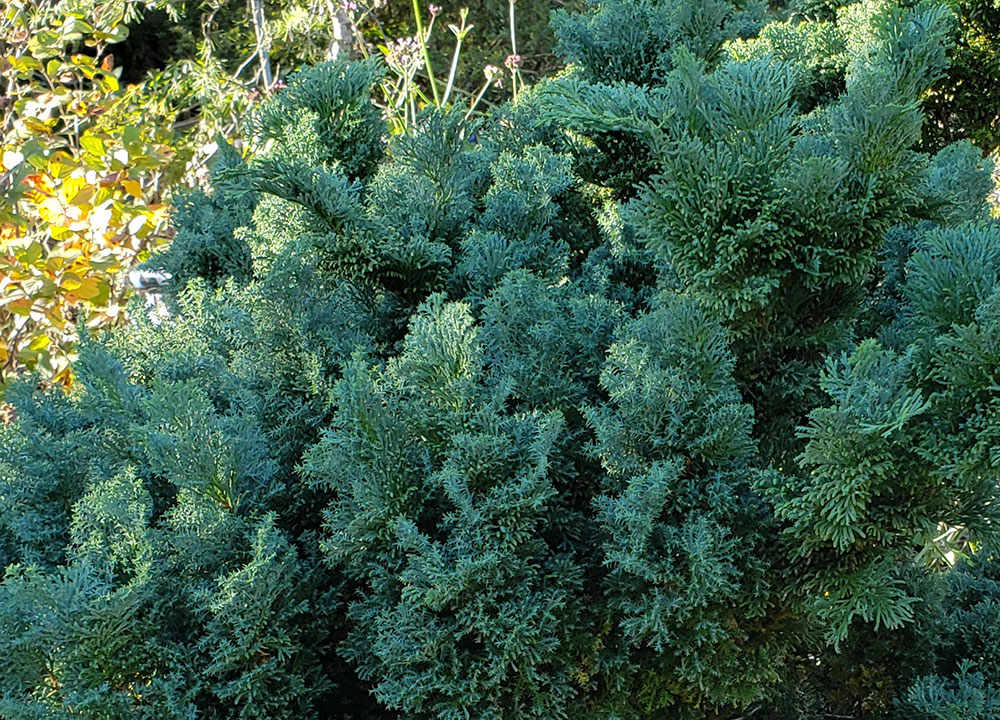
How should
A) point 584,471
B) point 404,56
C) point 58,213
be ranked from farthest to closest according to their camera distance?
point 404,56 → point 58,213 → point 584,471

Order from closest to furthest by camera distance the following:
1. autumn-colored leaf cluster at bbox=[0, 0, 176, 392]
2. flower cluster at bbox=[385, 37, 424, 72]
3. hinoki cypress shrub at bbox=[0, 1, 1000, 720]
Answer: hinoki cypress shrub at bbox=[0, 1, 1000, 720] < autumn-colored leaf cluster at bbox=[0, 0, 176, 392] < flower cluster at bbox=[385, 37, 424, 72]

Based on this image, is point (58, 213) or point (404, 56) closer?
point (58, 213)

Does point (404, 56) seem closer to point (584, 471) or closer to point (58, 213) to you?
point (58, 213)

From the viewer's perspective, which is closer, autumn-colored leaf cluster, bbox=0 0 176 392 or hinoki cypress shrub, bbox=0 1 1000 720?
hinoki cypress shrub, bbox=0 1 1000 720

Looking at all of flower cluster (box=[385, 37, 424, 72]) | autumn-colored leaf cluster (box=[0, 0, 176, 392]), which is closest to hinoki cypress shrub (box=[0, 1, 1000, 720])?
autumn-colored leaf cluster (box=[0, 0, 176, 392])

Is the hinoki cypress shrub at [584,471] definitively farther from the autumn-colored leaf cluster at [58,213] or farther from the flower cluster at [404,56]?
the flower cluster at [404,56]

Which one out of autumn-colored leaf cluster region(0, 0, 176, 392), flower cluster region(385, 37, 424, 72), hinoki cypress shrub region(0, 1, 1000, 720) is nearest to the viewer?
hinoki cypress shrub region(0, 1, 1000, 720)

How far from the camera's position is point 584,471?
178cm

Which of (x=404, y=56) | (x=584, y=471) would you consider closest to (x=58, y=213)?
(x=404, y=56)

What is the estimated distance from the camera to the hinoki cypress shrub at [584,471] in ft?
4.92

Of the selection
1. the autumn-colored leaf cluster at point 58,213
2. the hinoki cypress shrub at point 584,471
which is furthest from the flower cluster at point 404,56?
the hinoki cypress shrub at point 584,471

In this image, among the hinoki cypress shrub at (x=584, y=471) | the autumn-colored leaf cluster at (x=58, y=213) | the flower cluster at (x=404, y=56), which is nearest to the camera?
the hinoki cypress shrub at (x=584, y=471)

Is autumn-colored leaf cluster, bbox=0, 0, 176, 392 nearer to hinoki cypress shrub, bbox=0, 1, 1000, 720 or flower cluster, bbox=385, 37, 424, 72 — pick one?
flower cluster, bbox=385, 37, 424, 72

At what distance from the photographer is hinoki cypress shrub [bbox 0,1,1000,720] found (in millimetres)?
1500
